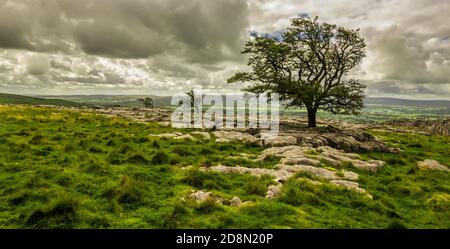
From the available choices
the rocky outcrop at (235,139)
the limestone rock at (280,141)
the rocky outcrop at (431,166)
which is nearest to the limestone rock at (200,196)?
the limestone rock at (280,141)

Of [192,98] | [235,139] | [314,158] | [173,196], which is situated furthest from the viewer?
[192,98]

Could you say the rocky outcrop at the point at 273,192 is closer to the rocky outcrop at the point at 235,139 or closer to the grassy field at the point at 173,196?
the grassy field at the point at 173,196

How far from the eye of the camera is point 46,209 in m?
11.4

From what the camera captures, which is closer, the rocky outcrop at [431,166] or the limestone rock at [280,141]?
the rocky outcrop at [431,166]

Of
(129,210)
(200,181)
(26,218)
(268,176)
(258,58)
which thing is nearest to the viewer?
(26,218)

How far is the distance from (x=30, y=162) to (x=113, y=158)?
4768mm

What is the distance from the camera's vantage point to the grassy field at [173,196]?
11500 mm

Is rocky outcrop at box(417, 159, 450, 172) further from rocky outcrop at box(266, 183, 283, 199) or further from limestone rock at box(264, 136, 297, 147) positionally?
rocky outcrop at box(266, 183, 283, 199)

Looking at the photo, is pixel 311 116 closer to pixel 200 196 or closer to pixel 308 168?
pixel 308 168

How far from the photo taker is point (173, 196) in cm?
1420

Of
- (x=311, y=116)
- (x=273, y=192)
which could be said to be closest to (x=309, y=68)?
(x=311, y=116)

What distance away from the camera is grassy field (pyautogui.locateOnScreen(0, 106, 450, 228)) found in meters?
11.5
